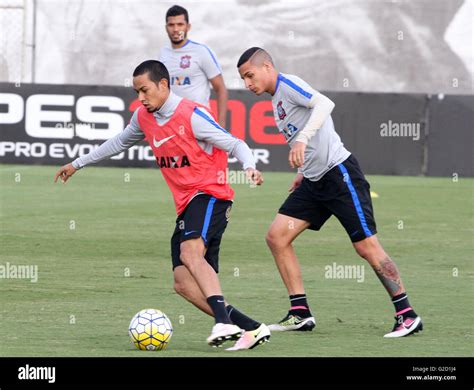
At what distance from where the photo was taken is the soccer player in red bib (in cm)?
841

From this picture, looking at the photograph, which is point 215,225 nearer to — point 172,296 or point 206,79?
point 172,296

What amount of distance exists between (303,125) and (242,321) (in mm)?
1678

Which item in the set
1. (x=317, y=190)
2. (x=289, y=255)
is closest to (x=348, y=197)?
(x=317, y=190)

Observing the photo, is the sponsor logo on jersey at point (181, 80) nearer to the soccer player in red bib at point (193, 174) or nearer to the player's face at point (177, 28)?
the player's face at point (177, 28)

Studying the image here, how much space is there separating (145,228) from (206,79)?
167 inches

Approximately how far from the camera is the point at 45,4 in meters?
35.0

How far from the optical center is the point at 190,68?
494 inches

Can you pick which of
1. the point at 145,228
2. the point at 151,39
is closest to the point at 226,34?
the point at 151,39

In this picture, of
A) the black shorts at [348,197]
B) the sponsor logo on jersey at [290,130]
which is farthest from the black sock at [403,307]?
the sponsor logo on jersey at [290,130]
